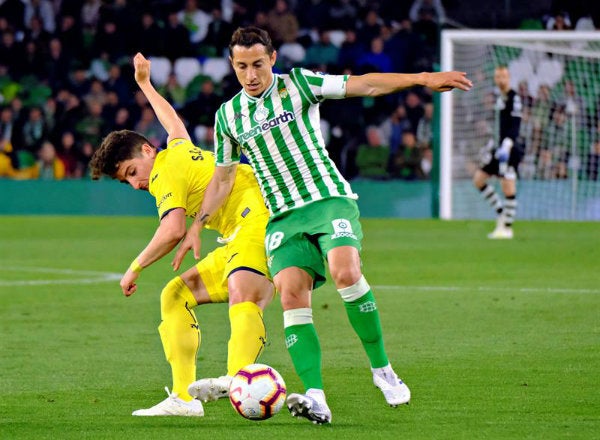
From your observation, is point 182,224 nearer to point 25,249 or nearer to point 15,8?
point 25,249

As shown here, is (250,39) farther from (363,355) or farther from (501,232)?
(501,232)

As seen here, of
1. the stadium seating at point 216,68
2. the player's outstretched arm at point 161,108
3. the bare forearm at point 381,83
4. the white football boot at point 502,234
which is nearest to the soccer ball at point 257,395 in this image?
the bare forearm at point 381,83

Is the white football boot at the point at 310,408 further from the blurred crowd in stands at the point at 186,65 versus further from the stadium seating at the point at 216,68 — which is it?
the stadium seating at the point at 216,68

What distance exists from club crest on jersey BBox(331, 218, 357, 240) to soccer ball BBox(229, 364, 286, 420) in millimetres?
746

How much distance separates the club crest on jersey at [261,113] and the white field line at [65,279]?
23.5ft

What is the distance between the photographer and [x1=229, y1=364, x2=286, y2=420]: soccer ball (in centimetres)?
618

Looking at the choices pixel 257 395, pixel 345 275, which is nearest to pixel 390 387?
pixel 345 275

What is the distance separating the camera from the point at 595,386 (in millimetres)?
7250

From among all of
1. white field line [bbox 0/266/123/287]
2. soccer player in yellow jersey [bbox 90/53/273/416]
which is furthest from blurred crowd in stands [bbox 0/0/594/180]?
soccer player in yellow jersey [bbox 90/53/273/416]

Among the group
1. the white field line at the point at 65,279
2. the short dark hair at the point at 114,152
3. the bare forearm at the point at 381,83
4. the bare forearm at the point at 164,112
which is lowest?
the white field line at the point at 65,279

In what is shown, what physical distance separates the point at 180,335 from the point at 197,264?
37 cm

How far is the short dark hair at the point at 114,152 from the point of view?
22.4ft

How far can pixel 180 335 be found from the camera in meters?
6.82

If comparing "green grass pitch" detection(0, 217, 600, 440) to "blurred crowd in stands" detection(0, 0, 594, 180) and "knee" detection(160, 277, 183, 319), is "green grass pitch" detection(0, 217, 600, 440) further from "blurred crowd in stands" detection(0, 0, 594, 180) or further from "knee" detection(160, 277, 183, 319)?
"blurred crowd in stands" detection(0, 0, 594, 180)
